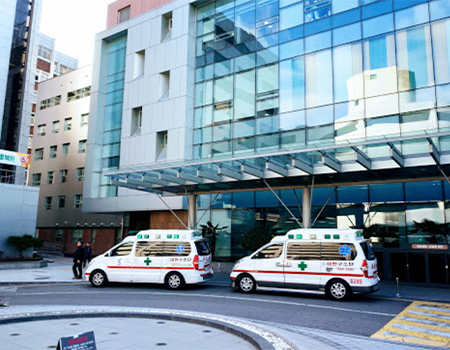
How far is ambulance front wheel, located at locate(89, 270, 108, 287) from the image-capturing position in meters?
15.6

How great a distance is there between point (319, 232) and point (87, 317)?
304 inches

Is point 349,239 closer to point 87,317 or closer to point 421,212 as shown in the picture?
point 87,317

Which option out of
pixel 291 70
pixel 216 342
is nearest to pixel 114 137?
pixel 291 70

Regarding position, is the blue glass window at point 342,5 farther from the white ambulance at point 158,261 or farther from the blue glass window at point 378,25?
the white ambulance at point 158,261

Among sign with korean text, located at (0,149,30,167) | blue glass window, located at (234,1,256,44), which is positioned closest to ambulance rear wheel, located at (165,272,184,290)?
blue glass window, located at (234,1,256,44)

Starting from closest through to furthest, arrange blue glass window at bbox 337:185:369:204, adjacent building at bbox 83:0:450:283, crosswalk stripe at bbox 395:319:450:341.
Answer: crosswalk stripe at bbox 395:319:450:341 → adjacent building at bbox 83:0:450:283 → blue glass window at bbox 337:185:369:204

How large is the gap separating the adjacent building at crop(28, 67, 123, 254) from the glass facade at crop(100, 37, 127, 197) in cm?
574

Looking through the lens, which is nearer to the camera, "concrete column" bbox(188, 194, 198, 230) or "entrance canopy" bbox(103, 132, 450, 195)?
"entrance canopy" bbox(103, 132, 450, 195)

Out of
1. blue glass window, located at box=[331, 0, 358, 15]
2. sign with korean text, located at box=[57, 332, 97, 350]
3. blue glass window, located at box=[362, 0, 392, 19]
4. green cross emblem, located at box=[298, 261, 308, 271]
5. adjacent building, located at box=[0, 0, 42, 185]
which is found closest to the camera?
sign with korean text, located at box=[57, 332, 97, 350]

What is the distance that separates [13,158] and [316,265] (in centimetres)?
2594

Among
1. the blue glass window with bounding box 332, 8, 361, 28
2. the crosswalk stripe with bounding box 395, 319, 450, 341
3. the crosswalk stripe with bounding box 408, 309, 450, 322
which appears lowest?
the crosswalk stripe with bounding box 395, 319, 450, 341

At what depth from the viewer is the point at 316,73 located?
75.9 ft

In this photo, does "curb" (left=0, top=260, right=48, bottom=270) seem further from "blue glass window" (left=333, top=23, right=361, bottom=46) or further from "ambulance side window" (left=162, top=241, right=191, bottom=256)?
"blue glass window" (left=333, top=23, right=361, bottom=46)

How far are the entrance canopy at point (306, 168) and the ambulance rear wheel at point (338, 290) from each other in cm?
460
